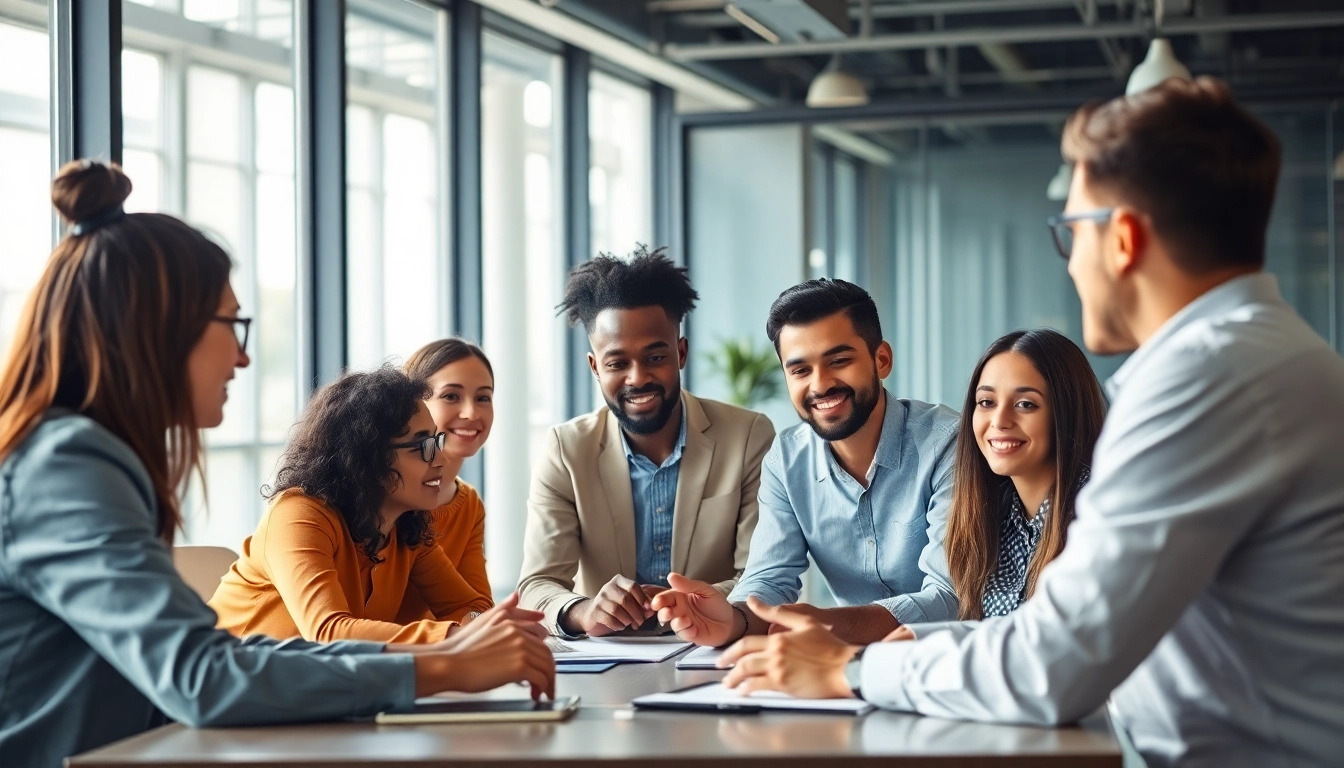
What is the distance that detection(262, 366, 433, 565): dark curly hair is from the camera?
279cm

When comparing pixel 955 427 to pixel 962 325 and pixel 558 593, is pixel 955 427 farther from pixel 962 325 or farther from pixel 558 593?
pixel 962 325

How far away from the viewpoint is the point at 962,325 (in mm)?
7664

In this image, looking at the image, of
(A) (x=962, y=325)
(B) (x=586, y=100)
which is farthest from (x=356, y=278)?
(A) (x=962, y=325)

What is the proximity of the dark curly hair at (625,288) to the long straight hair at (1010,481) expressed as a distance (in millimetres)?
1082

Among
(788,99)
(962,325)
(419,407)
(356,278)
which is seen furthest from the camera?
(788,99)

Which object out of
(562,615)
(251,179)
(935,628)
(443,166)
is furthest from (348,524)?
(251,179)

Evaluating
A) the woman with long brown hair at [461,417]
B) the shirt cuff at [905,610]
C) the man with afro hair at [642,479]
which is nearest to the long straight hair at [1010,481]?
the shirt cuff at [905,610]

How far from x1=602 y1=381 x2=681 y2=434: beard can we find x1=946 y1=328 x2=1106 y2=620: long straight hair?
904 mm

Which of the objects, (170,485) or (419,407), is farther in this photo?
(419,407)

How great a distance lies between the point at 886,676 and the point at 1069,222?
1.99 ft

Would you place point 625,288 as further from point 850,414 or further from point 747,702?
point 747,702

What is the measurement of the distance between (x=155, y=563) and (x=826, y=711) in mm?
851

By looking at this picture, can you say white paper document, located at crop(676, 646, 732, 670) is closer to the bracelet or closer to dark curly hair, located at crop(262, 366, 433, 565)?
the bracelet

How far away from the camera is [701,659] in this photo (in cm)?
238
